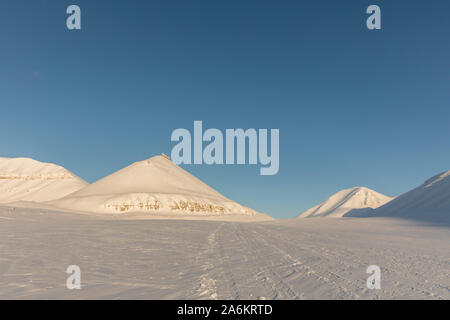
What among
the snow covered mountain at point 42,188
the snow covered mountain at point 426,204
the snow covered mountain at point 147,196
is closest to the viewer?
the snow covered mountain at point 426,204

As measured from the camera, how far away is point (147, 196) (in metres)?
103

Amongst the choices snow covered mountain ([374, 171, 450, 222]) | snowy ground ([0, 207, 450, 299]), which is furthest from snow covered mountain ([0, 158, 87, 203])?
snowy ground ([0, 207, 450, 299])

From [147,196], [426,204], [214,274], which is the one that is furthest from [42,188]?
[214,274]

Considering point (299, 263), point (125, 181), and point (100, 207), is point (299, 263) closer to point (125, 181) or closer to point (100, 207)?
point (100, 207)

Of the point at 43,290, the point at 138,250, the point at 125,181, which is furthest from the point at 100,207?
the point at 43,290

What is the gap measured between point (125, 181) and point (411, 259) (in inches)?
5071

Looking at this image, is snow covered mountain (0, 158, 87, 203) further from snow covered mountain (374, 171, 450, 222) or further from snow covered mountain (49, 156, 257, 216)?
snow covered mountain (374, 171, 450, 222)

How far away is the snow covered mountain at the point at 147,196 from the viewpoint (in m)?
97.1

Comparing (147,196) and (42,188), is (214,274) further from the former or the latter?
(42,188)

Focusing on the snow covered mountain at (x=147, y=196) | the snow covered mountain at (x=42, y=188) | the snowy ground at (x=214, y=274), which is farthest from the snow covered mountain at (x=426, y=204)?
the snow covered mountain at (x=42, y=188)

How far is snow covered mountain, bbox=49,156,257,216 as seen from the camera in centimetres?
9705

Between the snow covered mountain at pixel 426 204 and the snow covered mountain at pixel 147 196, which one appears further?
the snow covered mountain at pixel 147 196

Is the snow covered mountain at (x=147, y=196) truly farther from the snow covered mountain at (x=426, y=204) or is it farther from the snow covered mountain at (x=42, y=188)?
the snow covered mountain at (x=426, y=204)
